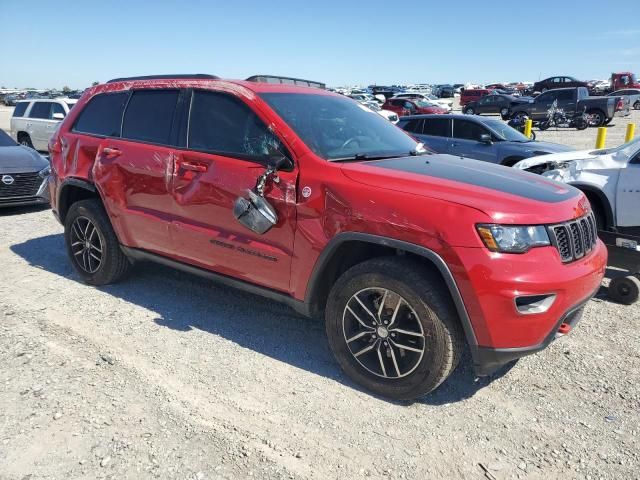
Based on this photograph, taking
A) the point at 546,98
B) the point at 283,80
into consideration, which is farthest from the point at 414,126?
the point at 546,98

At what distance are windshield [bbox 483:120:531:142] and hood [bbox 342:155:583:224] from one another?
6.95m

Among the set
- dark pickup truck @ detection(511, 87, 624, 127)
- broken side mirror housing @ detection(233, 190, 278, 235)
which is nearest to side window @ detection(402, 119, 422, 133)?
broken side mirror housing @ detection(233, 190, 278, 235)

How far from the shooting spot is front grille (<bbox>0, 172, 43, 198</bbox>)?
792 cm

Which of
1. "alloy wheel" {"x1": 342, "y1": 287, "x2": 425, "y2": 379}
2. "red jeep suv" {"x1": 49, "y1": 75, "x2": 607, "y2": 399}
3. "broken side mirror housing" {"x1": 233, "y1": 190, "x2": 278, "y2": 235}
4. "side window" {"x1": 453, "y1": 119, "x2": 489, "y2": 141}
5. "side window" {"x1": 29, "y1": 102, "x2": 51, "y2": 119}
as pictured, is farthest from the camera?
"side window" {"x1": 29, "y1": 102, "x2": 51, "y2": 119}

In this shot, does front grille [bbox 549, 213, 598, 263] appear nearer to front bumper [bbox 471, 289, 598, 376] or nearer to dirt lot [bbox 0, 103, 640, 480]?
front bumper [bbox 471, 289, 598, 376]

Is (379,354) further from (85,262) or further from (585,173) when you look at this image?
(585,173)

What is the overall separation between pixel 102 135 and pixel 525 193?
3.54 metres

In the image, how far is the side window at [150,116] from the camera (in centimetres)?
406

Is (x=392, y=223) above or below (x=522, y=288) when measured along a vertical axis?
above

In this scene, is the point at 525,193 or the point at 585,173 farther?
the point at 585,173

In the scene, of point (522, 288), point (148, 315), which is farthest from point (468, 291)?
point (148, 315)

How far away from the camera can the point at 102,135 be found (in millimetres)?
4574

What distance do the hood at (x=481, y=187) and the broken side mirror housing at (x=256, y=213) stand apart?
55 centimetres

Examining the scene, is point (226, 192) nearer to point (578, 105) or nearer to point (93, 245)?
point (93, 245)
